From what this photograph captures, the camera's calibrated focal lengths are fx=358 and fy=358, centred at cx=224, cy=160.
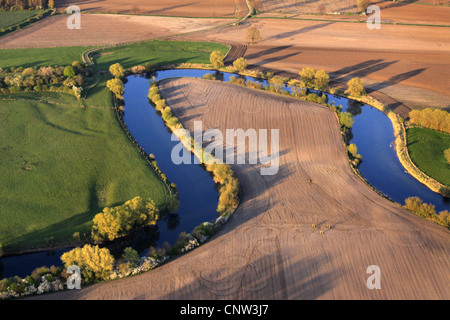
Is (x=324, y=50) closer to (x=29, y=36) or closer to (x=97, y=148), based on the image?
(x=97, y=148)

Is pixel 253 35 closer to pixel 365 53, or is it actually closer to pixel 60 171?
pixel 365 53

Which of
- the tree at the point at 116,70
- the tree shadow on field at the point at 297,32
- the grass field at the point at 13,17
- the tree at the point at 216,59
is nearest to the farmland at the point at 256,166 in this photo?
the tree shadow on field at the point at 297,32

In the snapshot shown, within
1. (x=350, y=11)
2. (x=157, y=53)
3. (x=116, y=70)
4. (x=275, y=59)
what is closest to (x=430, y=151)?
(x=275, y=59)

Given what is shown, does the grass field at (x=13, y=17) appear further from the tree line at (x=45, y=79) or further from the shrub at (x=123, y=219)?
the shrub at (x=123, y=219)

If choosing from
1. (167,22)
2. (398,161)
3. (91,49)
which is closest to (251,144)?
(398,161)

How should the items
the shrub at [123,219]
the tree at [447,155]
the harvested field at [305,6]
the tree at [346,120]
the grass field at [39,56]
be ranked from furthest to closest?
the harvested field at [305,6] → the grass field at [39,56] → the tree at [346,120] → the tree at [447,155] → the shrub at [123,219]
